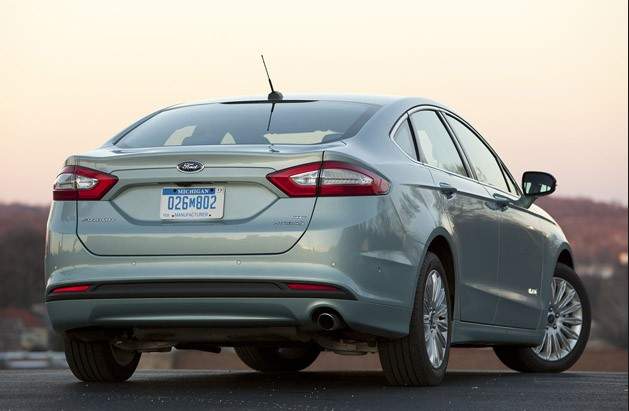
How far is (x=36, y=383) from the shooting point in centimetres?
995

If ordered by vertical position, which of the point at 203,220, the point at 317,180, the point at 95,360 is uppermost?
the point at 317,180

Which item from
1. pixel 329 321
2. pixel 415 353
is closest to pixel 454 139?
pixel 415 353

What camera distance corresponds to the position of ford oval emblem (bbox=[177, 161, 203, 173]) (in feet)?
27.5

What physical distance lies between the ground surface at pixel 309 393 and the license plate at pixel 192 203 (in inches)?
39.1

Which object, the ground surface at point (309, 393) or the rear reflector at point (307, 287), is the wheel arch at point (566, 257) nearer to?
the ground surface at point (309, 393)

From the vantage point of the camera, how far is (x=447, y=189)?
9.48 metres

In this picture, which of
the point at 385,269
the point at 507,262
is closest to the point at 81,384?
the point at 385,269

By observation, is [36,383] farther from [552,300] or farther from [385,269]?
[552,300]

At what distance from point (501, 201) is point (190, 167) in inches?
119

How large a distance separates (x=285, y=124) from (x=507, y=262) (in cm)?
239

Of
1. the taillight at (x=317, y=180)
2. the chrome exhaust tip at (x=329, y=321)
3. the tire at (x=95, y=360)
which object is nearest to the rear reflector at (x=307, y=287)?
the chrome exhaust tip at (x=329, y=321)

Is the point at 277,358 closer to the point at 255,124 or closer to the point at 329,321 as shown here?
the point at 255,124

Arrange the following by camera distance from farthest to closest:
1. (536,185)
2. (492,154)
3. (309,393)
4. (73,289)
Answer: (536,185)
(492,154)
(309,393)
(73,289)

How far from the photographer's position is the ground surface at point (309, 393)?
8078 mm
